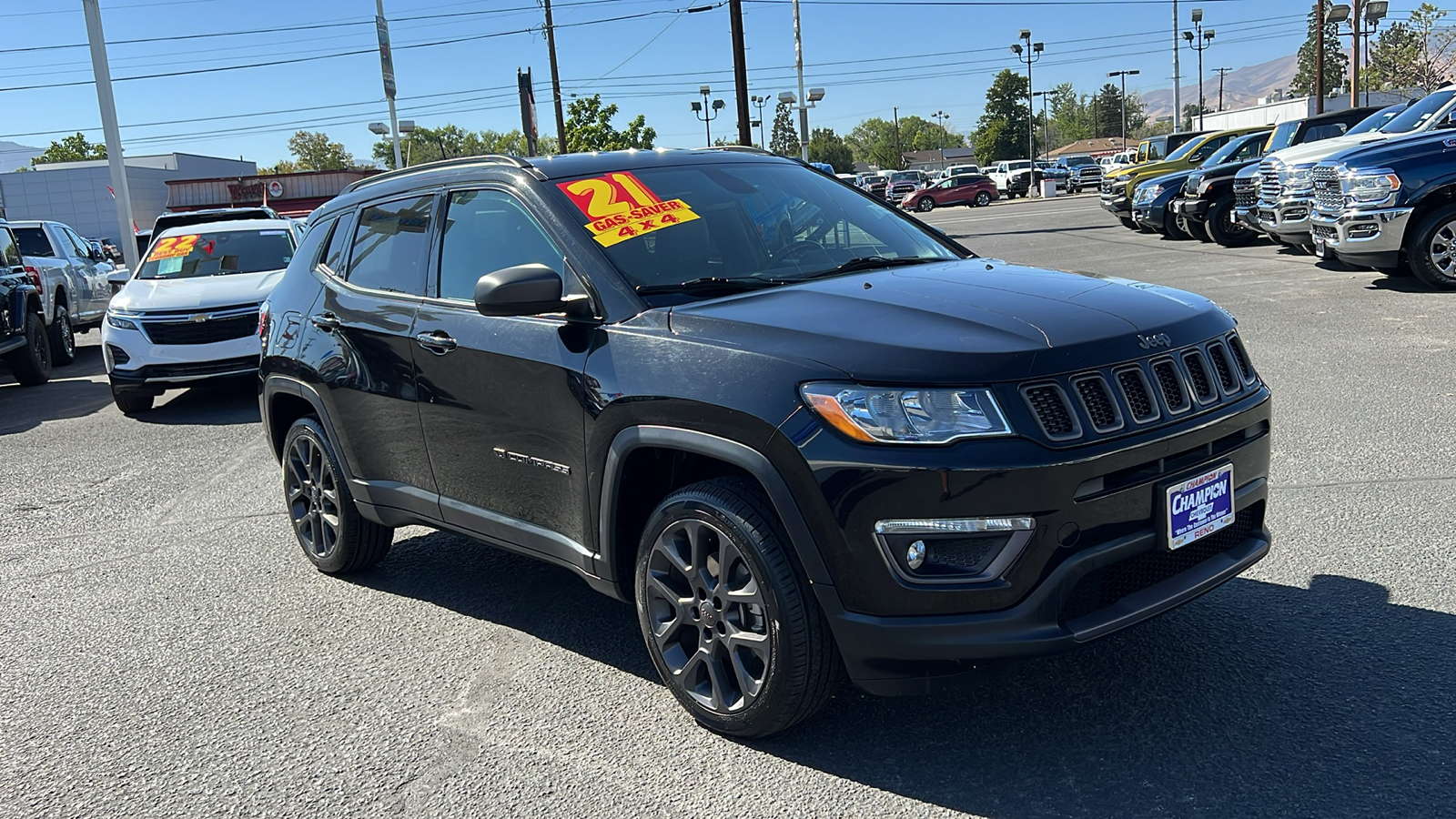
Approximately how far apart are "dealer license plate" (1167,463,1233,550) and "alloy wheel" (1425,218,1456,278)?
956cm

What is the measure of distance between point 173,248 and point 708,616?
33.6ft

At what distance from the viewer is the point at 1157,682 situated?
3.62 metres

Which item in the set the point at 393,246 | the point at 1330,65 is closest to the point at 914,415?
the point at 393,246

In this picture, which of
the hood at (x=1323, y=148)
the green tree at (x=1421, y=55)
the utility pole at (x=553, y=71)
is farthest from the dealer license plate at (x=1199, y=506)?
the green tree at (x=1421, y=55)

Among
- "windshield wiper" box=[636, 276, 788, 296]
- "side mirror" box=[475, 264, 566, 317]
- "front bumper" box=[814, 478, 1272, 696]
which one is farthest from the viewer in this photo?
"windshield wiper" box=[636, 276, 788, 296]

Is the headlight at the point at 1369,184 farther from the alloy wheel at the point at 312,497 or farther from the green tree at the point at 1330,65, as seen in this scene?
the green tree at the point at 1330,65

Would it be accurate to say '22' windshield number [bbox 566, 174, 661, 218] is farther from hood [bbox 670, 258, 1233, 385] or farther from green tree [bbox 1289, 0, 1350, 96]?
green tree [bbox 1289, 0, 1350, 96]

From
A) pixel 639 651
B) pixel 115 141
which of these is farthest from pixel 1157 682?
pixel 115 141

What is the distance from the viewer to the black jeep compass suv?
9.70 ft

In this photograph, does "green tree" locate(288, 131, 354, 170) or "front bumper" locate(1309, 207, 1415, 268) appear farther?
"green tree" locate(288, 131, 354, 170)

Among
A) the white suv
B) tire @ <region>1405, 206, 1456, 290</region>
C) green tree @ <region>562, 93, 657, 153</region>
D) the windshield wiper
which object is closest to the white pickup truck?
the white suv

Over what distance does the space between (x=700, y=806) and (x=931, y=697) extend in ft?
3.01

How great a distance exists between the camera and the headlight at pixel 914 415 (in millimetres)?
2941

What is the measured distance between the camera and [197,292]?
1069 cm
